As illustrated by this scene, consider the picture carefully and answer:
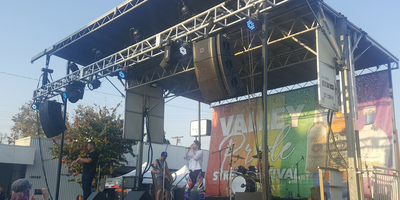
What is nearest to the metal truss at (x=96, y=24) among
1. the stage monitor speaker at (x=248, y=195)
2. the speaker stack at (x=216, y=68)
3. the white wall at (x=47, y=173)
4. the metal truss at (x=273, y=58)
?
the metal truss at (x=273, y=58)

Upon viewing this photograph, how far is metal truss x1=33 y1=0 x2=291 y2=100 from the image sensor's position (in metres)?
6.17

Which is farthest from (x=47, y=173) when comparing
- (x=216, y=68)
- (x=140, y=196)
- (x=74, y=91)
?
(x=216, y=68)

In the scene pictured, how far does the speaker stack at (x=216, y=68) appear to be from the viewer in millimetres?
5840

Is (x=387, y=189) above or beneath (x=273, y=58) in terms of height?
beneath

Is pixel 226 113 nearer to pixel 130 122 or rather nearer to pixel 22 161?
pixel 130 122

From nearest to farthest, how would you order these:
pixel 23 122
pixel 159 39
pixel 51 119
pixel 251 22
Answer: pixel 251 22 < pixel 159 39 < pixel 51 119 < pixel 23 122

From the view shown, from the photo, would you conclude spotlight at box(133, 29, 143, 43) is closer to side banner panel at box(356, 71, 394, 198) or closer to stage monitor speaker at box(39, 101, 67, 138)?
stage monitor speaker at box(39, 101, 67, 138)

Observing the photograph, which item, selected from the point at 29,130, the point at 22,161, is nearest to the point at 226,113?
the point at 22,161

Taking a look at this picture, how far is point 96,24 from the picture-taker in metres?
9.28

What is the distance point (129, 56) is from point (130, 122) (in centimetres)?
292

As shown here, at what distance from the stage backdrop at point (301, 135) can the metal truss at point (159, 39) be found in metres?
2.35

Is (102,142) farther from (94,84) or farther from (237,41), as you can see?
(237,41)

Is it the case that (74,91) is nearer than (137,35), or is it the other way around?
(137,35)

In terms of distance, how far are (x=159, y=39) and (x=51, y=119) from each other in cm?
513
